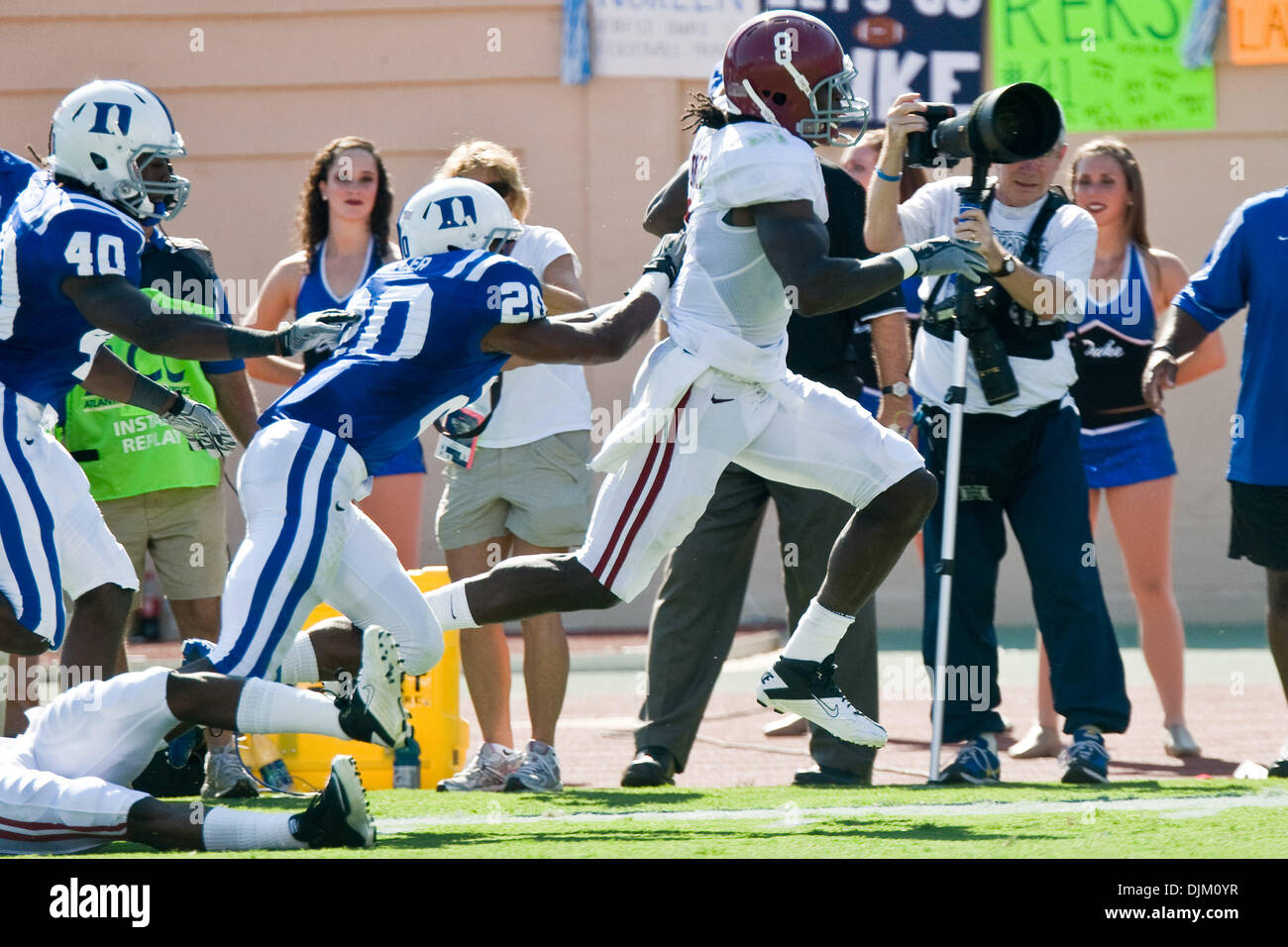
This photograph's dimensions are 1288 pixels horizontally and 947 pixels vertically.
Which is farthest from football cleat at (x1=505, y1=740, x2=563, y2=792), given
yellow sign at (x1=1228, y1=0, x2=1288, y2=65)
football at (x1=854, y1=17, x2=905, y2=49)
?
yellow sign at (x1=1228, y1=0, x2=1288, y2=65)

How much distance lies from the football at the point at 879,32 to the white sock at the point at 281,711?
27.4ft

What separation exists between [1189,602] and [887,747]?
5.01 metres

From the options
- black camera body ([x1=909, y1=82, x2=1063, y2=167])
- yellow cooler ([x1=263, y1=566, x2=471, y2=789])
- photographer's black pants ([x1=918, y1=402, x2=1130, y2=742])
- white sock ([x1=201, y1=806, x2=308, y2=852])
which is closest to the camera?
white sock ([x1=201, y1=806, x2=308, y2=852])

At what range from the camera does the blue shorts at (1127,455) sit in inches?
278

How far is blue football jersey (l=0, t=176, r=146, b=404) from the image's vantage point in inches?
180

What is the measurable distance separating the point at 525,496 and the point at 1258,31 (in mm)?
7398

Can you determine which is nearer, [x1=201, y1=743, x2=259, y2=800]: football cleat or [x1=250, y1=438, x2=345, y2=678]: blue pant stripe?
[x1=250, y1=438, x2=345, y2=678]: blue pant stripe

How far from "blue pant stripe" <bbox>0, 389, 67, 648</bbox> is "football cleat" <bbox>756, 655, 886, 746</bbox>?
1.95 meters

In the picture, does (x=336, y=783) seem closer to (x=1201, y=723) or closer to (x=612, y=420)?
(x=1201, y=723)

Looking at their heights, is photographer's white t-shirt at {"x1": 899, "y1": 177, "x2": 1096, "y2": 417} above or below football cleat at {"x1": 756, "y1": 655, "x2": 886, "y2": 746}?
above

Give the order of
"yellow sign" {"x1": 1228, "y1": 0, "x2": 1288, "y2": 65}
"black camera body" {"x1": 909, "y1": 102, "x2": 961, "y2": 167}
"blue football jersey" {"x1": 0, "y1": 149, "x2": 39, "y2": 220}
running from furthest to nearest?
"yellow sign" {"x1": 1228, "y1": 0, "x2": 1288, "y2": 65} → "black camera body" {"x1": 909, "y1": 102, "x2": 961, "y2": 167} → "blue football jersey" {"x1": 0, "y1": 149, "x2": 39, "y2": 220}

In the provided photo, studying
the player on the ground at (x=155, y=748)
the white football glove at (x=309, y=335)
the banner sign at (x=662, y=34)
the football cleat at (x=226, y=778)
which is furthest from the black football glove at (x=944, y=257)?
the banner sign at (x=662, y=34)

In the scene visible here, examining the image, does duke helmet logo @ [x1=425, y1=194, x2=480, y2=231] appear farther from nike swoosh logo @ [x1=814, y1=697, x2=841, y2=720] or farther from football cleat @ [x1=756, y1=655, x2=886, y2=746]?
nike swoosh logo @ [x1=814, y1=697, x2=841, y2=720]
